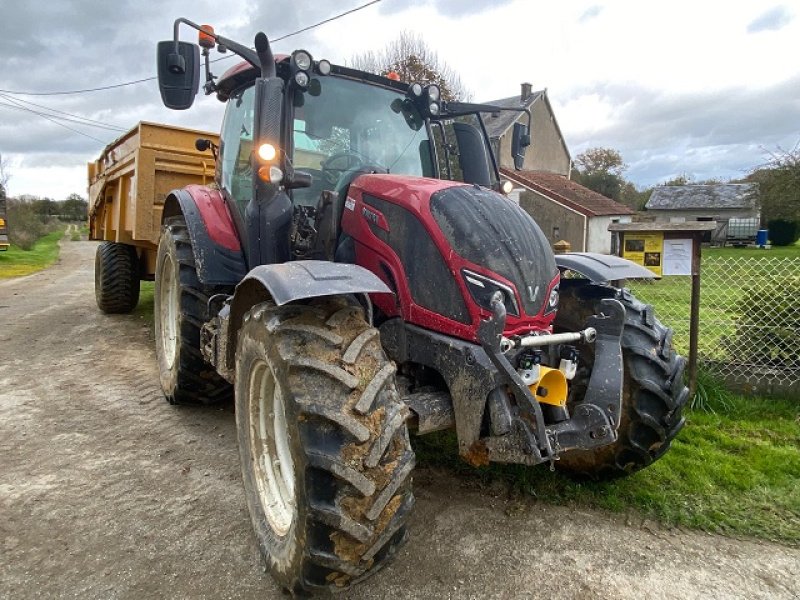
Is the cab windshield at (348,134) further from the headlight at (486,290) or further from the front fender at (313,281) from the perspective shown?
the headlight at (486,290)

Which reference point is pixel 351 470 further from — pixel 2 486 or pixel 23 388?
pixel 23 388

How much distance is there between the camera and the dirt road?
254 cm

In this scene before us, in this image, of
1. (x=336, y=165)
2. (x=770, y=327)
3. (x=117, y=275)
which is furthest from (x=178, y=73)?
(x=117, y=275)

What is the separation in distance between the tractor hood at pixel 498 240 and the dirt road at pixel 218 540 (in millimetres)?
1154

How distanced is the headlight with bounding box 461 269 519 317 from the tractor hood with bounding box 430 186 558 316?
55 millimetres

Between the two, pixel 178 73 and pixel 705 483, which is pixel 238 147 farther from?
pixel 705 483

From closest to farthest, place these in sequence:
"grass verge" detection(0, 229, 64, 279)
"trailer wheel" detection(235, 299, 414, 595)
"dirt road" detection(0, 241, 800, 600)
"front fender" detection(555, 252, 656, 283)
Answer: "trailer wheel" detection(235, 299, 414, 595) < "dirt road" detection(0, 241, 800, 600) < "front fender" detection(555, 252, 656, 283) < "grass verge" detection(0, 229, 64, 279)

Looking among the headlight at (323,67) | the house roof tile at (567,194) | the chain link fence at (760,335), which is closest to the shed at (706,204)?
the house roof tile at (567,194)

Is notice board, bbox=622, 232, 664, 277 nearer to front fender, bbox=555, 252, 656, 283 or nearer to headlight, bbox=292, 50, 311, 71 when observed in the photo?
front fender, bbox=555, 252, 656, 283

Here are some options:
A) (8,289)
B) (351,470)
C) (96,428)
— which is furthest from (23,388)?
(8,289)

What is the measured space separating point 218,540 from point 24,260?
20893 mm

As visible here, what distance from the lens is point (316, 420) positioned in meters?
2.12

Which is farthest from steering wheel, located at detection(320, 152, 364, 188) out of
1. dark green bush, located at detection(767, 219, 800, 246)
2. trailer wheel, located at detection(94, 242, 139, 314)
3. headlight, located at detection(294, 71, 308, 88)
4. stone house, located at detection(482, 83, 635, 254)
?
dark green bush, located at detection(767, 219, 800, 246)

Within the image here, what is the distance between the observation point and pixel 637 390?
9.96 feet
